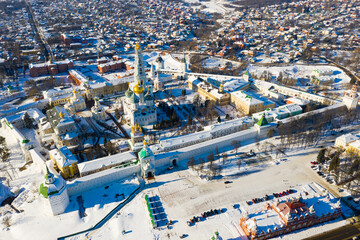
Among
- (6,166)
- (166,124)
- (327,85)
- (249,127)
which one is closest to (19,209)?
(6,166)

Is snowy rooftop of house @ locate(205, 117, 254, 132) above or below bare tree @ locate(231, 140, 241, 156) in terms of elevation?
above

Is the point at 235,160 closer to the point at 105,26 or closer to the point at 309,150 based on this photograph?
the point at 309,150

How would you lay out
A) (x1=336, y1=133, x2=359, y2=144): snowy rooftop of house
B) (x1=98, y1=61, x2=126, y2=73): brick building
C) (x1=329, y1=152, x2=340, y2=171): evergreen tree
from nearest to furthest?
(x1=329, y1=152, x2=340, y2=171): evergreen tree, (x1=336, y1=133, x2=359, y2=144): snowy rooftop of house, (x1=98, y1=61, x2=126, y2=73): brick building

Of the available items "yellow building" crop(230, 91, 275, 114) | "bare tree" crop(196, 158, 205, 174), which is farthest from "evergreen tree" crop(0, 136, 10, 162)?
"yellow building" crop(230, 91, 275, 114)

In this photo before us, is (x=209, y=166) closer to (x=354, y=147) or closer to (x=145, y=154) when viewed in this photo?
(x=145, y=154)

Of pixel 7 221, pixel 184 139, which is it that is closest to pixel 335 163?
pixel 184 139

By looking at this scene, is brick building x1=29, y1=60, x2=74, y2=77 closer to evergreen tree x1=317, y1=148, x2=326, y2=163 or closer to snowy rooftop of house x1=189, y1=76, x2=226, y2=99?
snowy rooftop of house x1=189, y1=76, x2=226, y2=99

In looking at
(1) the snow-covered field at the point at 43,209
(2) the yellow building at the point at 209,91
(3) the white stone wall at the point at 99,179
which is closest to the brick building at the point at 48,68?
(2) the yellow building at the point at 209,91
